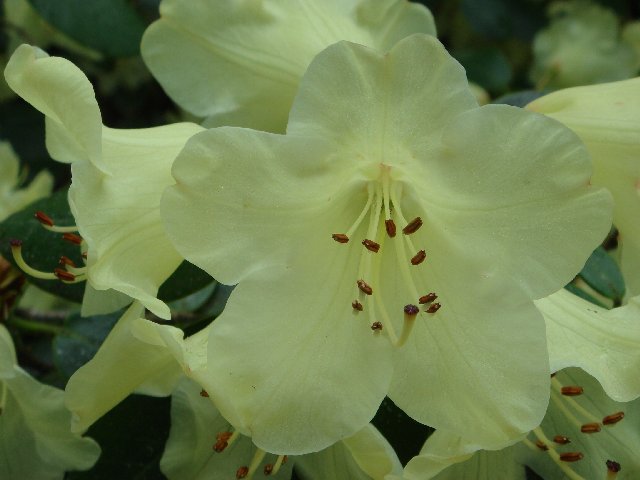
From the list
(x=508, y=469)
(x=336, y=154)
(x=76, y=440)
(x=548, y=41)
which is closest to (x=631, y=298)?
(x=508, y=469)

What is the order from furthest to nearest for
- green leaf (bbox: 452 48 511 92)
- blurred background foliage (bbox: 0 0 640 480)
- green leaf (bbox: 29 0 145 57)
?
green leaf (bbox: 452 48 511 92) < green leaf (bbox: 29 0 145 57) < blurred background foliage (bbox: 0 0 640 480)

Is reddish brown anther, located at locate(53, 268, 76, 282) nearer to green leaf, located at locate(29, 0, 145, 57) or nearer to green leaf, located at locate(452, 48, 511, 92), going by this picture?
green leaf, located at locate(29, 0, 145, 57)

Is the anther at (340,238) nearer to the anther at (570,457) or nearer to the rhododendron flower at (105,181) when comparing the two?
the rhododendron flower at (105,181)

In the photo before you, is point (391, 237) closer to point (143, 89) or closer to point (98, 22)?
point (98, 22)

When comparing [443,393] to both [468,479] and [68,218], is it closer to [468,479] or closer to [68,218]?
[468,479]

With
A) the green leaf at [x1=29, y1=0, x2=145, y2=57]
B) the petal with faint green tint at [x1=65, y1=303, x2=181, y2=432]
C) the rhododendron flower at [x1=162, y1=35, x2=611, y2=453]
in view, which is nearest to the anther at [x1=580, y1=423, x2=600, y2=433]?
the rhododendron flower at [x1=162, y1=35, x2=611, y2=453]
